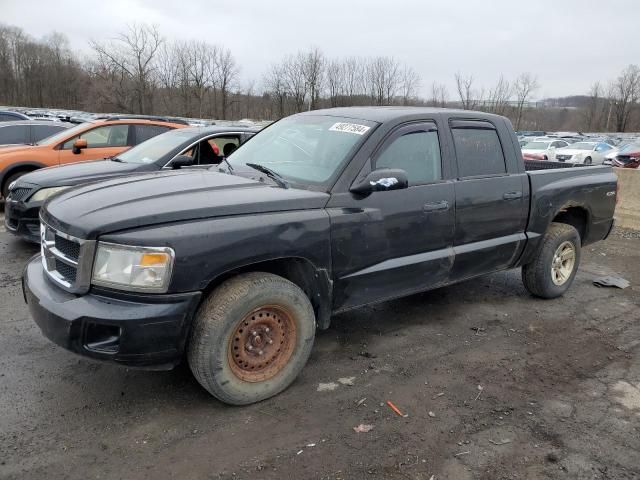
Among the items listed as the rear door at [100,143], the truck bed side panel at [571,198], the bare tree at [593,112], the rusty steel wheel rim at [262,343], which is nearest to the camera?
the rusty steel wheel rim at [262,343]

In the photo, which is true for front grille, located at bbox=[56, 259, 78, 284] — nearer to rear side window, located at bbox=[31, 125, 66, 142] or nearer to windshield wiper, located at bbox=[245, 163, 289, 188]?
windshield wiper, located at bbox=[245, 163, 289, 188]

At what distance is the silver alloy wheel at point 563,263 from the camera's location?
5.29m

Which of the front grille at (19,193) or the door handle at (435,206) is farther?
the front grille at (19,193)

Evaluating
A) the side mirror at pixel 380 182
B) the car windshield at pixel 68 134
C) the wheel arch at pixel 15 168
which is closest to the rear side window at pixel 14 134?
the car windshield at pixel 68 134

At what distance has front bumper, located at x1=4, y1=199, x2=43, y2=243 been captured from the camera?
20.0 ft

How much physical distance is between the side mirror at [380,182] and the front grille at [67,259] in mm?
1708

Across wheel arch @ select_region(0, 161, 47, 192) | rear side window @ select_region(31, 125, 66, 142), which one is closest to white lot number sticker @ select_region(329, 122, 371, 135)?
wheel arch @ select_region(0, 161, 47, 192)

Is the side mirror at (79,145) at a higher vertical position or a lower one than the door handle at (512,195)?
higher

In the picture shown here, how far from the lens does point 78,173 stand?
21.0 feet

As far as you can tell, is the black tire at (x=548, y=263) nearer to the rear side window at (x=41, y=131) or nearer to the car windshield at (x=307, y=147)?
the car windshield at (x=307, y=147)

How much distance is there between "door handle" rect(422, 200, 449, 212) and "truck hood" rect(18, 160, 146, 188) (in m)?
3.97

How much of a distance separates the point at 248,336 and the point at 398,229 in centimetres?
136

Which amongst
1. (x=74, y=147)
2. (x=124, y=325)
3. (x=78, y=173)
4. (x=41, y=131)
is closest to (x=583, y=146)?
(x=41, y=131)

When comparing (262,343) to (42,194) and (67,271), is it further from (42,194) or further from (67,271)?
(42,194)
